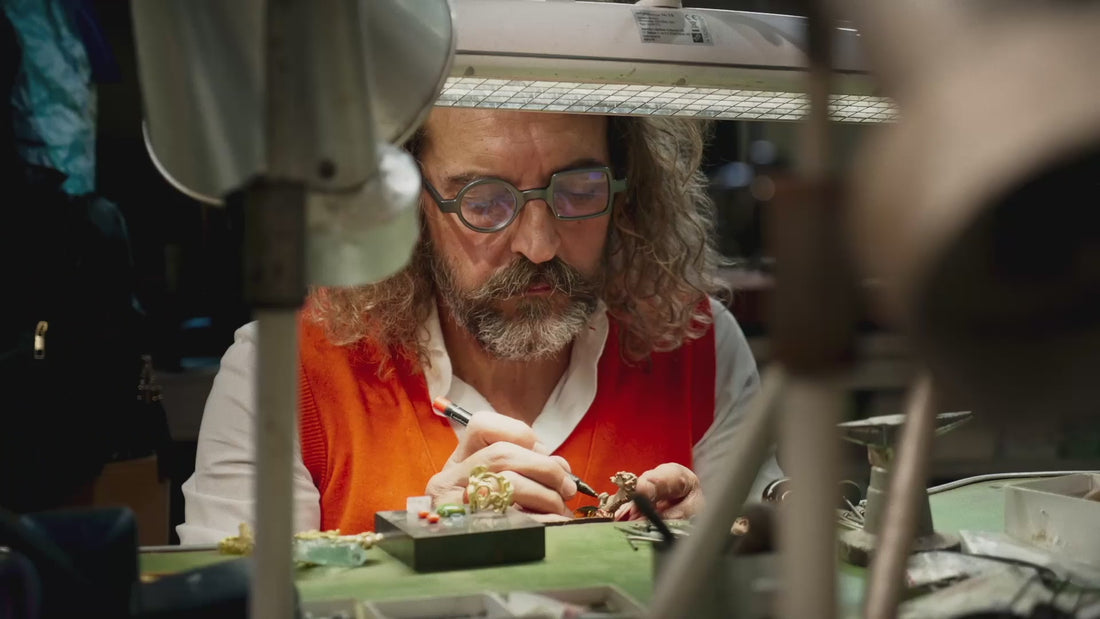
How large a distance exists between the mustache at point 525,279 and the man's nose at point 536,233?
0.05 m

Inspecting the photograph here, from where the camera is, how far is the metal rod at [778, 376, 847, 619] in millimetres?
509

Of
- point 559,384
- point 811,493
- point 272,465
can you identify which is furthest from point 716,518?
point 559,384

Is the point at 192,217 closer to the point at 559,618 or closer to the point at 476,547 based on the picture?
the point at 476,547

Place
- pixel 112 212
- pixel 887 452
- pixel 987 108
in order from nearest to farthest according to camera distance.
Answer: pixel 987 108 < pixel 887 452 < pixel 112 212

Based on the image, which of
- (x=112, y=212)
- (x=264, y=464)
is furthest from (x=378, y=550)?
(x=112, y=212)

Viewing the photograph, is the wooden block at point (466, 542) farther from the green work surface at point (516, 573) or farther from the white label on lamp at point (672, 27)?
the white label on lamp at point (672, 27)

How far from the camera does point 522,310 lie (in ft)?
8.32

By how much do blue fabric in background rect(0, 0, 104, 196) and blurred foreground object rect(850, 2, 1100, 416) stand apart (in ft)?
9.83

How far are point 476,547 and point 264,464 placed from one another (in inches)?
29.4

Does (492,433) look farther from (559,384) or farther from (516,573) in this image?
(516,573)

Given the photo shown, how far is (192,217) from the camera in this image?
13.3 ft

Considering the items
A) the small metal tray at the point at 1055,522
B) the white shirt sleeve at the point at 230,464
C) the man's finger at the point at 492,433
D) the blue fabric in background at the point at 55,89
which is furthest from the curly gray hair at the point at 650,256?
the small metal tray at the point at 1055,522

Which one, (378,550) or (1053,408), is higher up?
(1053,408)

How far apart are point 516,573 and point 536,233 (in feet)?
4.03
